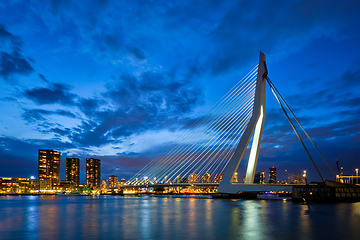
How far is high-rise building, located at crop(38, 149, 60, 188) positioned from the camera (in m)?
176

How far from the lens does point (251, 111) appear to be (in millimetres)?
46688

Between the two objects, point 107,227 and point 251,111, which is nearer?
point 107,227

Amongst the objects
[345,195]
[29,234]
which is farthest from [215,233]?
[345,195]

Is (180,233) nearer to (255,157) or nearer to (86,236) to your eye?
(86,236)

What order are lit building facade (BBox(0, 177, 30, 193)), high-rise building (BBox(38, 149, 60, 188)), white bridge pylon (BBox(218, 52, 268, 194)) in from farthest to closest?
high-rise building (BBox(38, 149, 60, 188))
lit building facade (BBox(0, 177, 30, 193))
white bridge pylon (BBox(218, 52, 268, 194))

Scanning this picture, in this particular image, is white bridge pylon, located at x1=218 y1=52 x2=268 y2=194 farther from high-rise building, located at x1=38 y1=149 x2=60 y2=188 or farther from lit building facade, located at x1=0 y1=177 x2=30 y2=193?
high-rise building, located at x1=38 y1=149 x2=60 y2=188

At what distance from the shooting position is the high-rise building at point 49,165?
175625 millimetres

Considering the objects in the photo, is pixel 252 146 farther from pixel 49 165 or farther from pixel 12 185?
pixel 49 165

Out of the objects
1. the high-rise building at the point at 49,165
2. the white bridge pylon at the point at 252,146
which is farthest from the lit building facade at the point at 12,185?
the white bridge pylon at the point at 252,146

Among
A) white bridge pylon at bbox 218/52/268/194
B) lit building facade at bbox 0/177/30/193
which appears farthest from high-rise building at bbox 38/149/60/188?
white bridge pylon at bbox 218/52/268/194

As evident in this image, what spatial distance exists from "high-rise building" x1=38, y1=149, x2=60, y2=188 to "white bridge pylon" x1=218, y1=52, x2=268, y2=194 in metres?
152

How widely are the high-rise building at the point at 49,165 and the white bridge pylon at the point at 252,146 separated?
152m

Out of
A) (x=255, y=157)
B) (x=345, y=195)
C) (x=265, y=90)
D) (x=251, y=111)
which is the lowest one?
(x=345, y=195)

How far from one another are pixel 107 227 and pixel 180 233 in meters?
5.86
